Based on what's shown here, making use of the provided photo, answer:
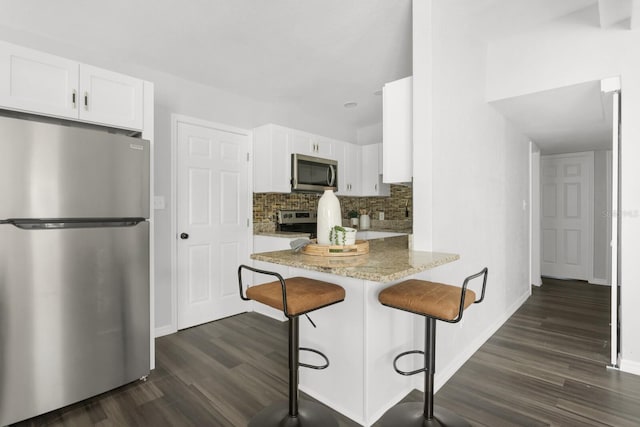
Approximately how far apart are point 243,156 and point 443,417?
Result: 301cm

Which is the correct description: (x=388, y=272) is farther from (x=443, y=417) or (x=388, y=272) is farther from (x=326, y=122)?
(x=326, y=122)

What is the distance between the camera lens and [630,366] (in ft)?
7.59

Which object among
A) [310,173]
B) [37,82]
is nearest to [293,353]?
[37,82]

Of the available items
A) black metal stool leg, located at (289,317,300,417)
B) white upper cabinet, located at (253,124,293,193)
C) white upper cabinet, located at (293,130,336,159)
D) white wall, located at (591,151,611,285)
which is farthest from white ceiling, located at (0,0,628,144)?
white wall, located at (591,151,611,285)

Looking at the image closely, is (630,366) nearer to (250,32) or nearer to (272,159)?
(272,159)

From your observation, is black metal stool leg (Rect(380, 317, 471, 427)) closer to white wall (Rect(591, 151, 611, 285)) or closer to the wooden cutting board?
the wooden cutting board

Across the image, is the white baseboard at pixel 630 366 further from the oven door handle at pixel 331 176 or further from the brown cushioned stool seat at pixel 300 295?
the oven door handle at pixel 331 176

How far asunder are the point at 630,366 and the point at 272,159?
3.41 metres

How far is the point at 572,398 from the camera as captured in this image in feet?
6.61

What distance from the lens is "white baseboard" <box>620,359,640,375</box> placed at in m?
2.30

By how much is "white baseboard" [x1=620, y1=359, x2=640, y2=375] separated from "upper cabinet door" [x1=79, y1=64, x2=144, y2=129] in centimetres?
376

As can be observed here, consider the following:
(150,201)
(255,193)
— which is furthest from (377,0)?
(255,193)

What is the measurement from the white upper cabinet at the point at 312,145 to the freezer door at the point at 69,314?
212 centimetres

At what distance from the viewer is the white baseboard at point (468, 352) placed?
85.1 inches
